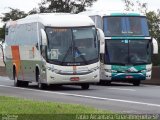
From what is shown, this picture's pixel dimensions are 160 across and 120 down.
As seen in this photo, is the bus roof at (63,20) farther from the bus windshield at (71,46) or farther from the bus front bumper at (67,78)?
the bus front bumper at (67,78)

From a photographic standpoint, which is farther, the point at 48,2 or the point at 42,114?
the point at 48,2

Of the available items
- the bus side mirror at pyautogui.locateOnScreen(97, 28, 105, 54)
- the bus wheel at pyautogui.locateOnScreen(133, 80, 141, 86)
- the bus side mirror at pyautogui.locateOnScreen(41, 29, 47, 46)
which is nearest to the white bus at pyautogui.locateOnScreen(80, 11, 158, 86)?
the bus wheel at pyautogui.locateOnScreen(133, 80, 141, 86)

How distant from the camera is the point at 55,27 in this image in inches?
1023

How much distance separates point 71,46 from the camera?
1019 inches

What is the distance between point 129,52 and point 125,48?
300mm

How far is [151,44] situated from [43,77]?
7087 mm

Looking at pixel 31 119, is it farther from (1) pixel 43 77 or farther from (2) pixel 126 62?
(2) pixel 126 62

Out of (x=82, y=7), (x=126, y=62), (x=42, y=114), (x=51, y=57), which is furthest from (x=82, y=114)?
(x=82, y=7)

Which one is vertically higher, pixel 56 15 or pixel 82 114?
pixel 56 15

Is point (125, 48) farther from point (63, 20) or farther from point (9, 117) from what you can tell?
point (9, 117)

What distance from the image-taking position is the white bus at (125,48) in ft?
100

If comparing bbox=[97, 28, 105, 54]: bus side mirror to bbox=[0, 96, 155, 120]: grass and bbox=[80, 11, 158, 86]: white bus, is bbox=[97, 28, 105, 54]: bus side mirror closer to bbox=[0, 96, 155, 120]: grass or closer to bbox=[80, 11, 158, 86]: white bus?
bbox=[80, 11, 158, 86]: white bus

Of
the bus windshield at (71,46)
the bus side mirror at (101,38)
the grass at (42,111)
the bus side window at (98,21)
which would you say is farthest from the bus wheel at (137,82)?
the grass at (42,111)

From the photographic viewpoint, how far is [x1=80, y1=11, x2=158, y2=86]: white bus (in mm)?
30484
